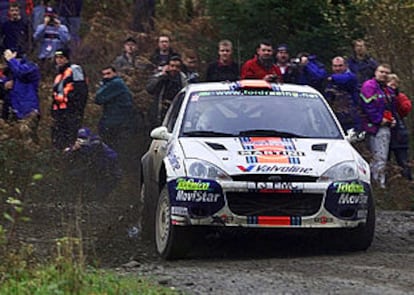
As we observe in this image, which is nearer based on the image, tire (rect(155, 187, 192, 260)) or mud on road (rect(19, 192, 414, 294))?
mud on road (rect(19, 192, 414, 294))

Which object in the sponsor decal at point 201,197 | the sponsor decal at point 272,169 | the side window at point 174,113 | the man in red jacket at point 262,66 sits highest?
the man in red jacket at point 262,66

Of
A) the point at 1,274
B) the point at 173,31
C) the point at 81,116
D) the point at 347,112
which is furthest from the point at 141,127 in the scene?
the point at 1,274

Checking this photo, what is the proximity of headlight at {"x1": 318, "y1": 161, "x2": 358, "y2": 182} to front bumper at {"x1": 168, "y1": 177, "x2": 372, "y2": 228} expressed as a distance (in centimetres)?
7

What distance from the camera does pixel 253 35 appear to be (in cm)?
2219

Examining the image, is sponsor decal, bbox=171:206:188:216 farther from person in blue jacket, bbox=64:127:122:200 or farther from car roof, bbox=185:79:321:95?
person in blue jacket, bbox=64:127:122:200

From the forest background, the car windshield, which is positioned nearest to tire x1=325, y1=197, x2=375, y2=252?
the car windshield

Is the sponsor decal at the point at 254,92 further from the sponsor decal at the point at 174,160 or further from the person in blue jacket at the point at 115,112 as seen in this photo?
the person in blue jacket at the point at 115,112

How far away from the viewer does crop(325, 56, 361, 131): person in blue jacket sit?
1931cm

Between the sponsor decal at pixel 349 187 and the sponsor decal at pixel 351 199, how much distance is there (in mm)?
47

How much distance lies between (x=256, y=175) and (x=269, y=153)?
1.44 feet

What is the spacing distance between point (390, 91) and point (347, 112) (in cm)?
76

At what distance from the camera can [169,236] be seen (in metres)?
12.7

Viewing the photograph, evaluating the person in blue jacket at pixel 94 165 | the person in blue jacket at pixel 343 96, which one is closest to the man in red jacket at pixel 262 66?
the person in blue jacket at pixel 343 96

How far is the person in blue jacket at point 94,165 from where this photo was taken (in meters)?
18.2
